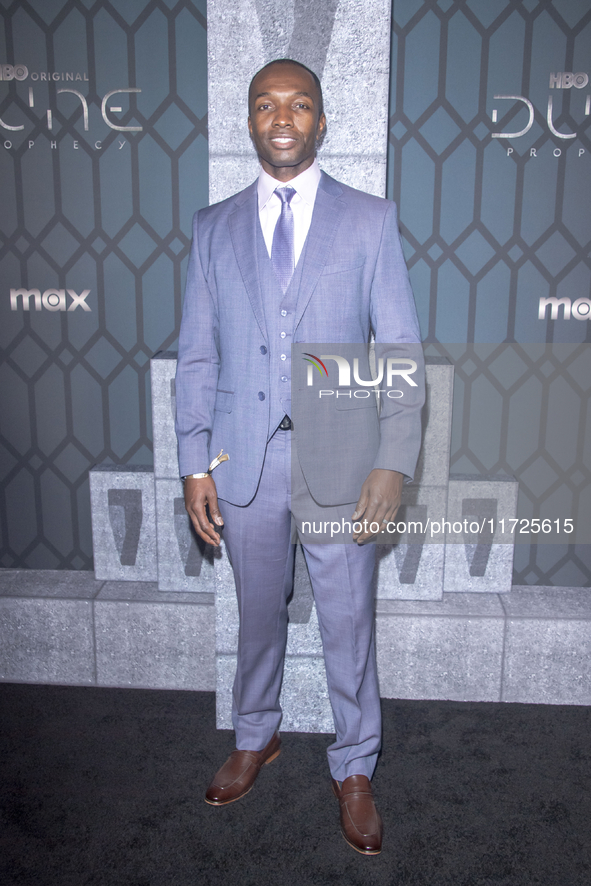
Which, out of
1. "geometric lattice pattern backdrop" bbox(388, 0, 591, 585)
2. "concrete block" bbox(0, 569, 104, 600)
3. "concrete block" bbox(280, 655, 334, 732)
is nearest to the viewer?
"concrete block" bbox(280, 655, 334, 732)

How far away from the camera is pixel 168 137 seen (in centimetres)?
261

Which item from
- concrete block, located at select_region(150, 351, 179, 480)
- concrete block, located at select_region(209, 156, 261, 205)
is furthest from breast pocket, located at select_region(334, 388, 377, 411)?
concrete block, located at select_region(150, 351, 179, 480)

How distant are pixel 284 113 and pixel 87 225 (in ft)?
4.24

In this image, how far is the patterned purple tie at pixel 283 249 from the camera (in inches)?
68.0

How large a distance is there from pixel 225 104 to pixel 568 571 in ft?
7.28

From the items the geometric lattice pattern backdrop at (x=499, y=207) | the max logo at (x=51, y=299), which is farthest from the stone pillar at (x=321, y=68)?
the max logo at (x=51, y=299)

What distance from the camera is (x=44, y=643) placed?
102 inches

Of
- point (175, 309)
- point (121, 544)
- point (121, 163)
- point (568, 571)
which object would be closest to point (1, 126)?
point (121, 163)

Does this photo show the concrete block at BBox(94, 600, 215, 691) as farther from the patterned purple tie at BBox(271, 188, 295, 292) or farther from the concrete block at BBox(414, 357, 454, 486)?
the patterned purple tie at BBox(271, 188, 295, 292)

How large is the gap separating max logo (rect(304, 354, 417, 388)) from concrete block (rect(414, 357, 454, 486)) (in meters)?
0.66

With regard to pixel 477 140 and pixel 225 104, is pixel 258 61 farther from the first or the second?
pixel 477 140

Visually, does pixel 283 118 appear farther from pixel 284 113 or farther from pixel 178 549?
pixel 178 549

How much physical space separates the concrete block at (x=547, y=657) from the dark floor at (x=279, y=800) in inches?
2.5

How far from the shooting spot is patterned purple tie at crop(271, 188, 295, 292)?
173 centimetres
